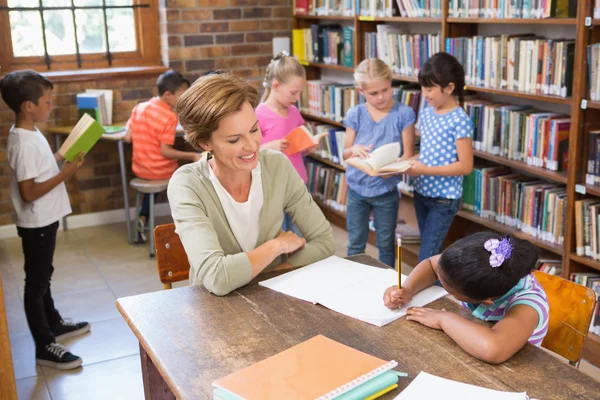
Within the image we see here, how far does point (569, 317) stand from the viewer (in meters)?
1.76

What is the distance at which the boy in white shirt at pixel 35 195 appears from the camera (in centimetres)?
291

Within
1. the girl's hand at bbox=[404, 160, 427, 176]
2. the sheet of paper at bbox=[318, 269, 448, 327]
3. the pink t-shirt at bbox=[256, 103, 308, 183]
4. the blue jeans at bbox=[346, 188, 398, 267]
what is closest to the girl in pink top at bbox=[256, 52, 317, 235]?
the pink t-shirt at bbox=[256, 103, 308, 183]

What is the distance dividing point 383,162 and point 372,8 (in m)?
1.58

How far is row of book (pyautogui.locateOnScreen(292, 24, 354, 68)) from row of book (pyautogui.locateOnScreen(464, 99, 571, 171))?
1261mm

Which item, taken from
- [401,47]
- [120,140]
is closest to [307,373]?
[401,47]

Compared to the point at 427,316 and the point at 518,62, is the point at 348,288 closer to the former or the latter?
the point at 427,316

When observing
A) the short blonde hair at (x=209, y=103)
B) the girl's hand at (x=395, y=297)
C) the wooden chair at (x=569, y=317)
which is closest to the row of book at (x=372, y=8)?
the short blonde hair at (x=209, y=103)

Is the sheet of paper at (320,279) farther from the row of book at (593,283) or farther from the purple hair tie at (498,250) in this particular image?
the row of book at (593,283)

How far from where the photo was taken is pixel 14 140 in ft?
9.57

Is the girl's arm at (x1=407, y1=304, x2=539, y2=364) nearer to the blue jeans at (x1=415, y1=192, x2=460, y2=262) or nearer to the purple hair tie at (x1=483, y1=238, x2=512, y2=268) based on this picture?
the purple hair tie at (x1=483, y1=238, x2=512, y2=268)

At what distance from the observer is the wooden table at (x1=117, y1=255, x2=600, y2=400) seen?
133 centimetres

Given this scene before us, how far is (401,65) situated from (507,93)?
3.10 feet

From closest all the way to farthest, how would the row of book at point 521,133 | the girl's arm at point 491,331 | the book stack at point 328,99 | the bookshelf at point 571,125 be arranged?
the girl's arm at point 491,331 → the bookshelf at point 571,125 → the row of book at point 521,133 → the book stack at point 328,99

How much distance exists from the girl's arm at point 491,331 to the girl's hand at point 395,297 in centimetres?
10
